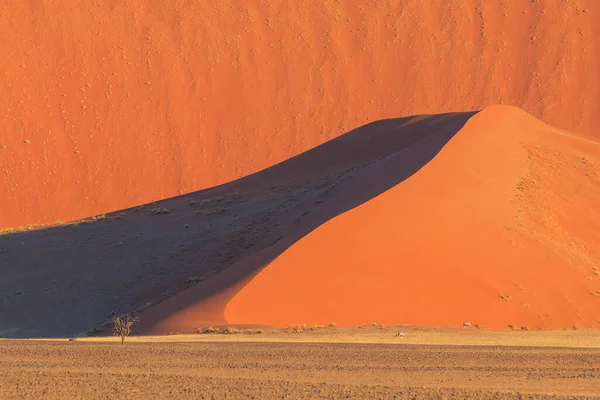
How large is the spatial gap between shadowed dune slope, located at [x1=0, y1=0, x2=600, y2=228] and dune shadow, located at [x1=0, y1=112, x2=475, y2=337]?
912 centimetres

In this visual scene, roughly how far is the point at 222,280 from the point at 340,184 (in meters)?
8.77

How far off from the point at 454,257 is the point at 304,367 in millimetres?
10695

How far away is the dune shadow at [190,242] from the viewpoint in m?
27.0

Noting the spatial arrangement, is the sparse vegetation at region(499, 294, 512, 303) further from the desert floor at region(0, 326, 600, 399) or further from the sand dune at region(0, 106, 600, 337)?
the desert floor at region(0, 326, 600, 399)

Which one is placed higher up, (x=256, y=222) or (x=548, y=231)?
(x=256, y=222)

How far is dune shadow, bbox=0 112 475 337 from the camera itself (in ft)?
88.7

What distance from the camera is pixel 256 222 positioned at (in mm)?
33625

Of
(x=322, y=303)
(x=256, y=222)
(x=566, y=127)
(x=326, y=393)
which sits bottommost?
(x=326, y=393)

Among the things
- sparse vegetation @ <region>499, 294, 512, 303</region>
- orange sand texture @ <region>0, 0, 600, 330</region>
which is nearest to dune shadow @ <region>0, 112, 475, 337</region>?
sparse vegetation @ <region>499, 294, 512, 303</region>

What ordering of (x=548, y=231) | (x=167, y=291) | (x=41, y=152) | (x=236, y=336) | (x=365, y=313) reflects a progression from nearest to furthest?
1. (x=236, y=336)
2. (x=365, y=313)
3. (x=548, y=231)
4. (x=167, y=291)
5. (x=41, y=152)

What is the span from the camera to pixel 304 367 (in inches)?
567

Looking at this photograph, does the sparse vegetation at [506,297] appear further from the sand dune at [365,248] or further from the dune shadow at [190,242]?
the dune shadow at [190,242]

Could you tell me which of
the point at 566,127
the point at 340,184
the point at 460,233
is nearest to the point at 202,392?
the point at 460,233

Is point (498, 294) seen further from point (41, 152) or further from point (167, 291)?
point (41, 152)
